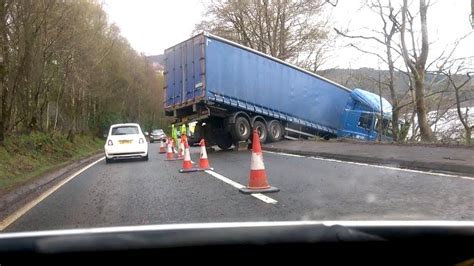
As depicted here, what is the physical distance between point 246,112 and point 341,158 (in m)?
6.51

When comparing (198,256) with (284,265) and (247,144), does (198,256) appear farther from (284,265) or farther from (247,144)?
(247,144)

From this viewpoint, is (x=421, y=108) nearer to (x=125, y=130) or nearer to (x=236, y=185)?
(x=125, y=130)

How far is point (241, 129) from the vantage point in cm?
2089

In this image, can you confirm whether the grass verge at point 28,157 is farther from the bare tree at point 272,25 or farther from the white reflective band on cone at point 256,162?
the bare tree at point 272,25

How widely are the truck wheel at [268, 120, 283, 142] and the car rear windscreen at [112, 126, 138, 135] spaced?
19.4 feet

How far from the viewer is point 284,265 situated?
2.00 metres

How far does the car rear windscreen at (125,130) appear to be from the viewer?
1888 cm

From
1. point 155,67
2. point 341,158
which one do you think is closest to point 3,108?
point 341,158

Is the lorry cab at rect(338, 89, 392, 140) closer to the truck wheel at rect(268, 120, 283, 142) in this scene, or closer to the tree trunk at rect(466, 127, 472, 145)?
the truck wheel at rect(268, 120, 283, 142)

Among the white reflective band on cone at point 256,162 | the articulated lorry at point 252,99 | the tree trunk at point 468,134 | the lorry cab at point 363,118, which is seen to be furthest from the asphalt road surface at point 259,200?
the lorry cab at point 363,118

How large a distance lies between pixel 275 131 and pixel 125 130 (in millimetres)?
6683

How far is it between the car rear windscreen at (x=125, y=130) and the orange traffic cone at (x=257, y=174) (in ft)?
35.7

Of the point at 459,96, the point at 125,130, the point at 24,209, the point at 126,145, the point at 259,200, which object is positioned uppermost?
the point at 459,96

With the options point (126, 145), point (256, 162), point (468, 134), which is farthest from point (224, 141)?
point (256, 162)
